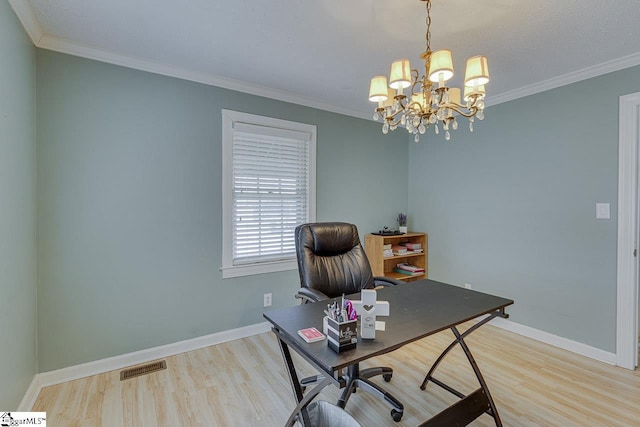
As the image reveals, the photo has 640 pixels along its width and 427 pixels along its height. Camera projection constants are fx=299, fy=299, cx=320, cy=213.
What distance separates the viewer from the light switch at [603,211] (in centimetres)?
243

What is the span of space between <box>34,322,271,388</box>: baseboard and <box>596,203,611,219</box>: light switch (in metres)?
3.08

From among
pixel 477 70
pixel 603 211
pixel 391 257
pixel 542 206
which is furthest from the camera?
pixel 391 257

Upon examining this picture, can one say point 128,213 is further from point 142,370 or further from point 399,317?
point 399,317

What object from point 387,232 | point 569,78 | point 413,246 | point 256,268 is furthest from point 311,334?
point 569,78

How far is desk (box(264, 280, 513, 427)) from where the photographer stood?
113 centimetres

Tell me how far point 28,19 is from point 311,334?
245 centimetres

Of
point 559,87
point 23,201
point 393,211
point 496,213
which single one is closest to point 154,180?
point 23,201

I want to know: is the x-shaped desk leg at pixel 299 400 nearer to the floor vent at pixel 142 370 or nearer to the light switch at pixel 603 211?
the floor vent at pixel 142 370

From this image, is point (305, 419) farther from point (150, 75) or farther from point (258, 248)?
point (150, 75)

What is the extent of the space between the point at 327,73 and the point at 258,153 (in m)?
0.97

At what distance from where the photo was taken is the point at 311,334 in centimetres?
127

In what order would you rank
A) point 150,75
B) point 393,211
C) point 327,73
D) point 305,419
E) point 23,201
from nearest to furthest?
1. point 305,419
2. point 23,201
3. point 150,75
4. point 327,73
5. point 393,211

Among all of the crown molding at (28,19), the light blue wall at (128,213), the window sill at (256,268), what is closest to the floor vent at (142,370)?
the light blue wall at (128,213)

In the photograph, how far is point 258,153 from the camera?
9.55 ft
